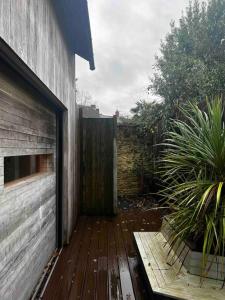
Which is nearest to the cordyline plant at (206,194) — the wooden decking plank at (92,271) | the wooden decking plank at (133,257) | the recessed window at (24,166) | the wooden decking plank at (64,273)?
the wooden decking plank at (133,257)

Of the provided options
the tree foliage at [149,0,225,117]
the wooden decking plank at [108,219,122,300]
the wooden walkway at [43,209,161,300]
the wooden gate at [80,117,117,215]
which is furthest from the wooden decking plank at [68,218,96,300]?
the tree foliage at [149,0,225,117]

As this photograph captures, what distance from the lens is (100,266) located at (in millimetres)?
2818

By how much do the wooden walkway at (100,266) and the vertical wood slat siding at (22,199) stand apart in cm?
27

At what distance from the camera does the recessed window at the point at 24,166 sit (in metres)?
1.75

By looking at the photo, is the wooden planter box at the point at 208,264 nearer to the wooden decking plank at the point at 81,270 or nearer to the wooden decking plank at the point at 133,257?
the wooden decking plank at the point at 133,257

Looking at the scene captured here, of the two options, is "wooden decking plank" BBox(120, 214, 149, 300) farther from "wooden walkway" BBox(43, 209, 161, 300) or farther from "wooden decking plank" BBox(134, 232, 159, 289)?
"wooden decking plank" BBox(134, 232, 159, 289)

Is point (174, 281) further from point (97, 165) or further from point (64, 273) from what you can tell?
point (97, 165)

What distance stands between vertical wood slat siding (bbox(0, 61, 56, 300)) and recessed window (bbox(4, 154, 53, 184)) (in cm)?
6

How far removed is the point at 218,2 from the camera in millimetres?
→ 5188

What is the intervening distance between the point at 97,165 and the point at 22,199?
3064 millimetres

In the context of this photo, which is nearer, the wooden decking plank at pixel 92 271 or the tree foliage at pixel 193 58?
the wooden decking plank at pixel 92 271

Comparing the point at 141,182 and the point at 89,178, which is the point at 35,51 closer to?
the point at 89,178

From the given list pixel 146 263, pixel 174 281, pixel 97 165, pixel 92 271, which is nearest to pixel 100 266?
pixel 92 271

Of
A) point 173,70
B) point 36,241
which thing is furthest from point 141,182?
point 36,241
